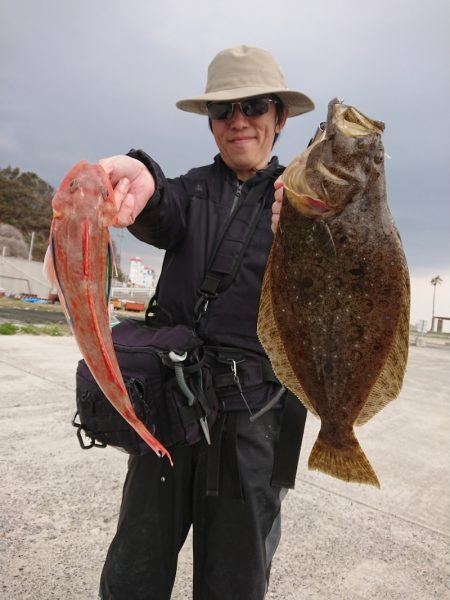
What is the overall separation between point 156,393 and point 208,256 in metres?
0.63

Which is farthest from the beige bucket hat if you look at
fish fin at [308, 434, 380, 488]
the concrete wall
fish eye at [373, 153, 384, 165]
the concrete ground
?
the concrete wall

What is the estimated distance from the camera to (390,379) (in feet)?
5.46

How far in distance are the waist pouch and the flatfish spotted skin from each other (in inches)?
13.5

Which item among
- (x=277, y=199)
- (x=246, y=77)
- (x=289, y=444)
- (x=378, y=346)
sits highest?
(x=246, y=77)

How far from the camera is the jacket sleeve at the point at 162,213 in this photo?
66.3 inches

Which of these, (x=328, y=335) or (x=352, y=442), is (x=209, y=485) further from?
(x=328, y=335)

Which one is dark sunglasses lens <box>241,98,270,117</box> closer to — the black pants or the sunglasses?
the sunglasses

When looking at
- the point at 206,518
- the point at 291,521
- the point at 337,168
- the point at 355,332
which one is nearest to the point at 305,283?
the point at 355,332

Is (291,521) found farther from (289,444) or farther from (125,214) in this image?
(125,214)

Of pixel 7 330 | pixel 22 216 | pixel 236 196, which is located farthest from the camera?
pixel 22 216

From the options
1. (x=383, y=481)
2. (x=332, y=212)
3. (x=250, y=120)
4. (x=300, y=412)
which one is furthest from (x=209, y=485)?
(x=383, y=481)

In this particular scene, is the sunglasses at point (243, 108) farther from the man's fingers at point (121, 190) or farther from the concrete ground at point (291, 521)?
the concrete ground at point (291, 521)

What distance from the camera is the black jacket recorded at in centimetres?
202

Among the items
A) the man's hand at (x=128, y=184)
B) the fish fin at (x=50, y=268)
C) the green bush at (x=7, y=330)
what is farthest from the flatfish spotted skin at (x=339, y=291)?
the green bush at (x=7, y=330)
